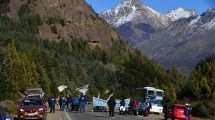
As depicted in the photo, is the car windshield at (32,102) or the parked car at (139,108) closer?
the car windshield at (32,102)

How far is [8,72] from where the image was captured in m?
78.4

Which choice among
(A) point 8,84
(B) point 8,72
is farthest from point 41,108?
(B) point 8,72

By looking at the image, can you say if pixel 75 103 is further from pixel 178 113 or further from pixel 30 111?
pixel 30 111

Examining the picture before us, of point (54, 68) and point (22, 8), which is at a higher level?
point (22, 8)

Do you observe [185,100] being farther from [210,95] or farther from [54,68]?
[54,68]

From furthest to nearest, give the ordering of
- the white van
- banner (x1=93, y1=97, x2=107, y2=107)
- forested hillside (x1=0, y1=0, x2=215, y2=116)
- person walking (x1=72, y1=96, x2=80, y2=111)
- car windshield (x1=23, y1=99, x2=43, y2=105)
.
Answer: forested hillside (x1=0, y1=0, x2=215, y2=116), banner (x1=93, y1=97, x2=107, y2=107), the white van, person walking (x1=72, y1=96, x2=80, y2=111), car windshield (x1=23, y1=99, x2=43, y2=105)

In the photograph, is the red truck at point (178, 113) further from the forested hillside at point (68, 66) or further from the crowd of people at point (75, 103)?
the forested hillside at point (68, 66)

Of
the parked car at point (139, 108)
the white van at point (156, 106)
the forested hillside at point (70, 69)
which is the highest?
the forested hillside at point (70, 69)

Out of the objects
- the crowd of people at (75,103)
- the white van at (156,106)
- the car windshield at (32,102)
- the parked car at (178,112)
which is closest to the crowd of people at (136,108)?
the white van at (156,106)

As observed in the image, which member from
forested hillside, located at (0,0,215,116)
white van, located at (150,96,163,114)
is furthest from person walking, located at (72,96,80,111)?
white van, located at (150,96,163,114)

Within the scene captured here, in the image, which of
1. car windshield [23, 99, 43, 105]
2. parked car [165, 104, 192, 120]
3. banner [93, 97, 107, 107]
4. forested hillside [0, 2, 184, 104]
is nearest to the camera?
car windshield [23, 99, 43, 105]

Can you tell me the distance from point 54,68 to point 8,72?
63.9m

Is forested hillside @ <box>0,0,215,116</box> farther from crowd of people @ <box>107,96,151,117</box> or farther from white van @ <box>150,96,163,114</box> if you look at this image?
crowd of people @ <box>107,96,151,117</box>

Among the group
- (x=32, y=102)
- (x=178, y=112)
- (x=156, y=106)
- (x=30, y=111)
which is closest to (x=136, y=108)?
(x=156, y=106)
